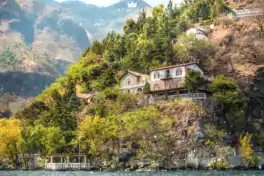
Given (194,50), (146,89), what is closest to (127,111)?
(146,89)

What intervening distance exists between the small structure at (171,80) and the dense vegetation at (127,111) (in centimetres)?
358

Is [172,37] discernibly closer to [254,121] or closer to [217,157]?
[254,121]

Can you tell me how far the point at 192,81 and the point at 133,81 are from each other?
23.1m

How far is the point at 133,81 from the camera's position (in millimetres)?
112750

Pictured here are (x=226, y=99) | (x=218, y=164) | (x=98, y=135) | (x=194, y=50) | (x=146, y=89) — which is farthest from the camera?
(x=194, y=50)

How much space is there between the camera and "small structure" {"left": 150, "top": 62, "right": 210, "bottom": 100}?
99062 millimetres

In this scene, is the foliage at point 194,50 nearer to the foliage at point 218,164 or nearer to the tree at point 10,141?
the foliage at point 218,164

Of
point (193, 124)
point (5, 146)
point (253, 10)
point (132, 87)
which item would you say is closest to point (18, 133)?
point (5, 146)

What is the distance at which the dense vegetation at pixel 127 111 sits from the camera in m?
87.4

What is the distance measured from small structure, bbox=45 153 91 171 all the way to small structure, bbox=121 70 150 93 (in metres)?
25.0

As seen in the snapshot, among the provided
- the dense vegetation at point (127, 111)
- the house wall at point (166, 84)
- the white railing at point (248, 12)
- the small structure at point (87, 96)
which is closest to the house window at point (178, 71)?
the house wall at point (166, 84)

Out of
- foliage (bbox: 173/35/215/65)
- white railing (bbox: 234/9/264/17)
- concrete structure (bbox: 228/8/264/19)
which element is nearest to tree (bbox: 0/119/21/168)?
foliage (bbox: 173/35/215/65)

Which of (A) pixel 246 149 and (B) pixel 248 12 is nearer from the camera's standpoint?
(A) pixel 246 149

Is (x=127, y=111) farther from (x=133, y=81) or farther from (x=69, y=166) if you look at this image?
(x=69, y=166)
